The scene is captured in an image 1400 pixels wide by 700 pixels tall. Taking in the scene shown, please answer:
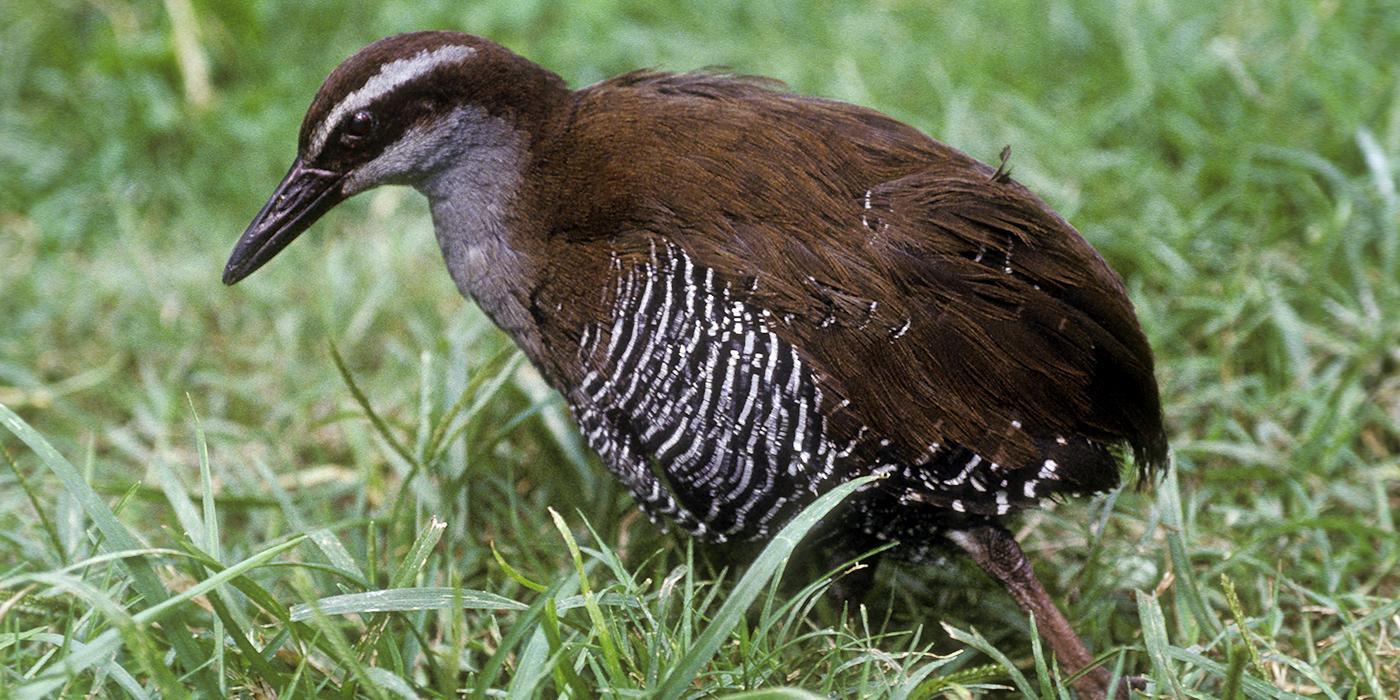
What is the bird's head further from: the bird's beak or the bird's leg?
the bird's leg

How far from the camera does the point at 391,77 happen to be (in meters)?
2.64

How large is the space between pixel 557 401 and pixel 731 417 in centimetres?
96

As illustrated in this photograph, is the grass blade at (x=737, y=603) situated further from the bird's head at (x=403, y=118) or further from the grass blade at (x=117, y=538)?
the bird's head at (x=403, y=118)

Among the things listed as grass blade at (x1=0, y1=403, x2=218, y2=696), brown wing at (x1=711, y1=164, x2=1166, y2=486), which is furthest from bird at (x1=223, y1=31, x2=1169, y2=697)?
grass blade at (x1=0, y1=403, x2=218, y2=696)

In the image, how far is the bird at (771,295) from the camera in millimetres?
2428

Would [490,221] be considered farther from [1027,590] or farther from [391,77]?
[1027,590]

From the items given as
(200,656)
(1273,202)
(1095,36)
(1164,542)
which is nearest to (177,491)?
(200,656)

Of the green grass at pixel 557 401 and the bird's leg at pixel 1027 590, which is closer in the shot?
the green grass at pixel 557 401

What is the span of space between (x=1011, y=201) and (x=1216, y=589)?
106cm

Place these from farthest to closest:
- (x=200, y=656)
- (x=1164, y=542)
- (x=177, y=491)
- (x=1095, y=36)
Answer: (x=1095, y=36)
(x=1164, y=542)
(x=177, y=491)
(x=200, y=656)

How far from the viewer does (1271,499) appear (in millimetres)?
3197

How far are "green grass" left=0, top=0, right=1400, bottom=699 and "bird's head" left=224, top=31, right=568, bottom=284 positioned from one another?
0.52 metres

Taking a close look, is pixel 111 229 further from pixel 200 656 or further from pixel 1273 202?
pixel 1273 202

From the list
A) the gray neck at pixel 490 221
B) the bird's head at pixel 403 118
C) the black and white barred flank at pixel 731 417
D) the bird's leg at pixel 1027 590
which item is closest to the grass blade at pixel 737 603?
the black and white barred flank at pixel 731 417
